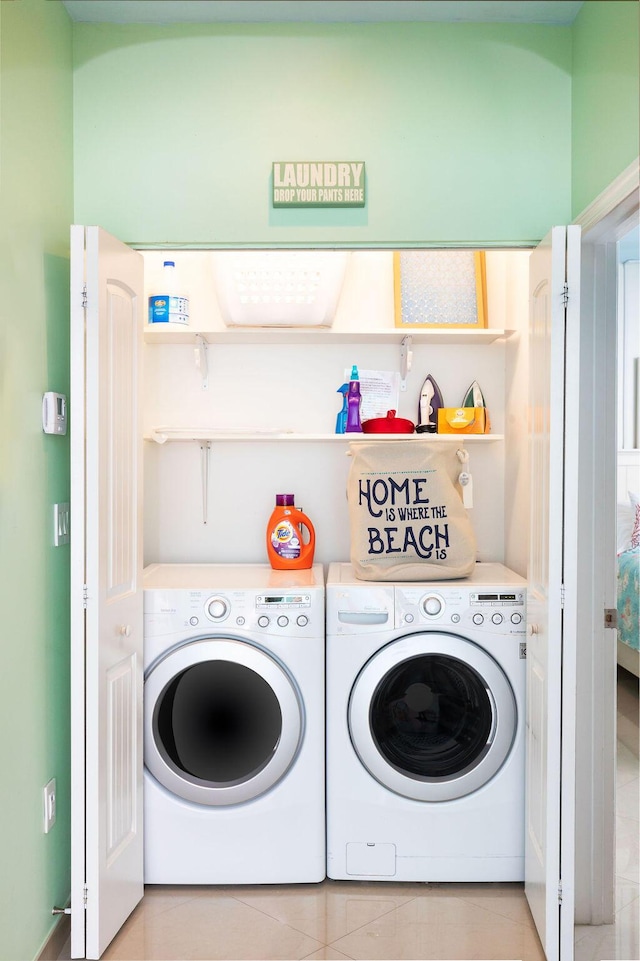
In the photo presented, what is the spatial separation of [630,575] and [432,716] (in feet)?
2.90

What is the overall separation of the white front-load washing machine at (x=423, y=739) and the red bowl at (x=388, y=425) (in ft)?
2.12

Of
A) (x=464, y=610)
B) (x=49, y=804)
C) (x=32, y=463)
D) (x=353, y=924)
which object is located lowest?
(x=353, y=924)

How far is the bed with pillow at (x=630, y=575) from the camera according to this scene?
2.62 m

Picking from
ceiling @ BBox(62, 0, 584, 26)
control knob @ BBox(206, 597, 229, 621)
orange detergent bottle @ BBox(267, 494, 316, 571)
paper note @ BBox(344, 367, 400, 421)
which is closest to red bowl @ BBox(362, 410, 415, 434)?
paper note @ BBox(344, 367, 400, 421)

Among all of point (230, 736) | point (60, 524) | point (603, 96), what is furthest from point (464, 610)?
point (603, 96)

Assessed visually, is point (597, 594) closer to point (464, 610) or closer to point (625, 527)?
point (464, 610)

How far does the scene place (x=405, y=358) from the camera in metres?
2.87

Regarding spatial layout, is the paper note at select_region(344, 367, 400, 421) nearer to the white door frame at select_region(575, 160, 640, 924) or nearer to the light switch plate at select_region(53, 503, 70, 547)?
the white door frame at select_region(575, 160, 640, 924)

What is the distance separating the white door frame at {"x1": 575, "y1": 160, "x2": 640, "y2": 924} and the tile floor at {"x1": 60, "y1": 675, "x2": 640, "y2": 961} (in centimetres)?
21

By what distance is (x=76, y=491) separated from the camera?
1947 mm

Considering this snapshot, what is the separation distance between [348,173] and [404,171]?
6.3 inches

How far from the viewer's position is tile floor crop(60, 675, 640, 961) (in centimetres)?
206

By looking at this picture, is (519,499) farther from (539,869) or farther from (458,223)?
(539,869)

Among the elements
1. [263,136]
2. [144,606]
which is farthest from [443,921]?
[263,136]
